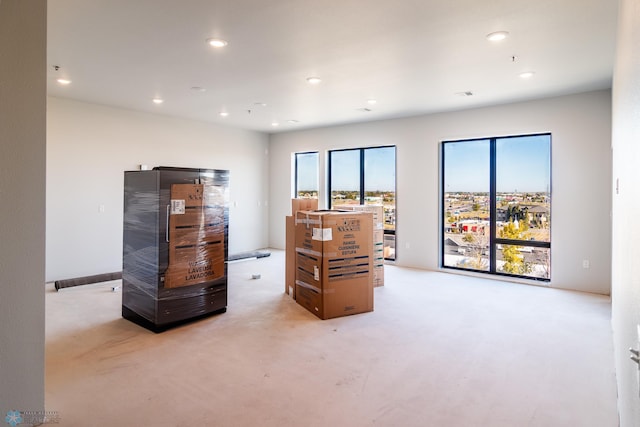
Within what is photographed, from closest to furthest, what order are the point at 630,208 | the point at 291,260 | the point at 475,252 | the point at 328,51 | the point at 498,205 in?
the point at 630,208, the point at 328,51, the point at 291,260, the point at 498,205, the point at 475,252

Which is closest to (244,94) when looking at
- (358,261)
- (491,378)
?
(358,261)

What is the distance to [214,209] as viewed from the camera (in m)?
3.91

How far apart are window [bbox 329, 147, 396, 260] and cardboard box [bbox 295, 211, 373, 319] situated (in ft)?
9.55

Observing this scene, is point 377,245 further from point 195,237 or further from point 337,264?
point 195,237

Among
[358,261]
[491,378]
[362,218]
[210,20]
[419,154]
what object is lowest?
[491,378]

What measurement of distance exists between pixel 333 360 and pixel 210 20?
2861 mm

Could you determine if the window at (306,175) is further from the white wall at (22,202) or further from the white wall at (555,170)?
the white wall at (22,202)

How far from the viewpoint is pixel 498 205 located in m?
5.88

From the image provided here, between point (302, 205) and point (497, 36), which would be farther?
point (302, 205)

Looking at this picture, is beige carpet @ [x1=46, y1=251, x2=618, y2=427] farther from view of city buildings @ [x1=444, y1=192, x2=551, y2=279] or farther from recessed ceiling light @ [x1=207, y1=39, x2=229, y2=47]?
recessed ceiling light @ [x1=207, y1=39, x2=229, y2=47]

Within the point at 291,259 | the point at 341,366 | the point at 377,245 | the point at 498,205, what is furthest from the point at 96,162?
the point at 498,205

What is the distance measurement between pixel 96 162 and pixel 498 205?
6.34m

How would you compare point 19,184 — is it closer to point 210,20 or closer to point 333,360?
point 210,20

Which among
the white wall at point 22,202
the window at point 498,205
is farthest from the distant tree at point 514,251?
the white wall at point 22,202
